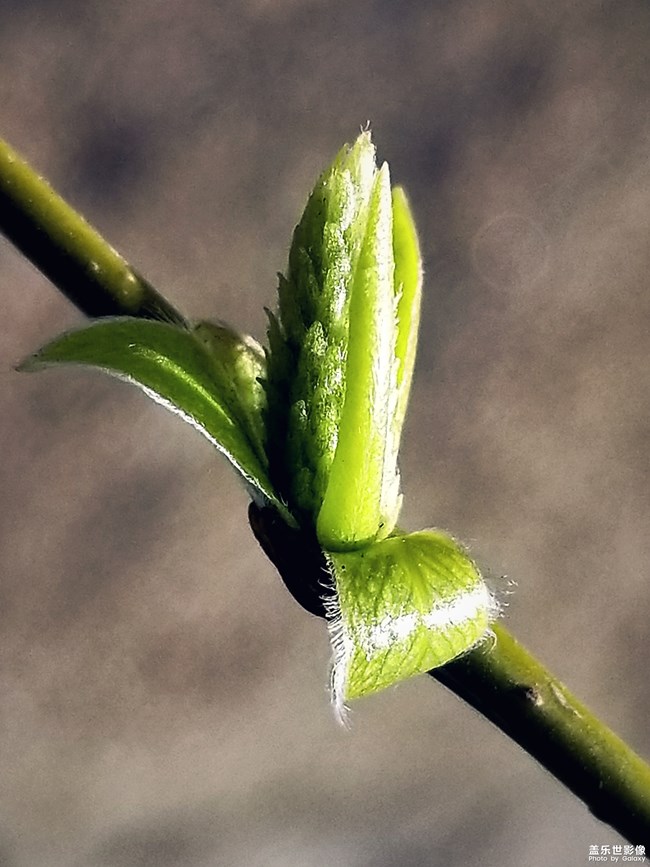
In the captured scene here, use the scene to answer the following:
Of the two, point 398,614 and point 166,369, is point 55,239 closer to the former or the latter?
point 166,369

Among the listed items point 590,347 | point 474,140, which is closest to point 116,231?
point 474,140

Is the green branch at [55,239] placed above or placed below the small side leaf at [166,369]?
above

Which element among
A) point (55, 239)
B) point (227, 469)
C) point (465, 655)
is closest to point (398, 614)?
point (465, 655)

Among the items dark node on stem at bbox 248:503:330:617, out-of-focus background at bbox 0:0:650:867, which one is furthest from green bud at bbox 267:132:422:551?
out-of-focus background at bbox 0:0:650:867

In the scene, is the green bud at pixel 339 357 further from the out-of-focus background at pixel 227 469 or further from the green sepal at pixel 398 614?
the out-of-focus background at pixel 227 469

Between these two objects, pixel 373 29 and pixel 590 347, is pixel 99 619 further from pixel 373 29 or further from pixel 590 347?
pixel 373 29

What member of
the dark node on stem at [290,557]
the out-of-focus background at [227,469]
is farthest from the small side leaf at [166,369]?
the out-of-focus background at [227,469]
